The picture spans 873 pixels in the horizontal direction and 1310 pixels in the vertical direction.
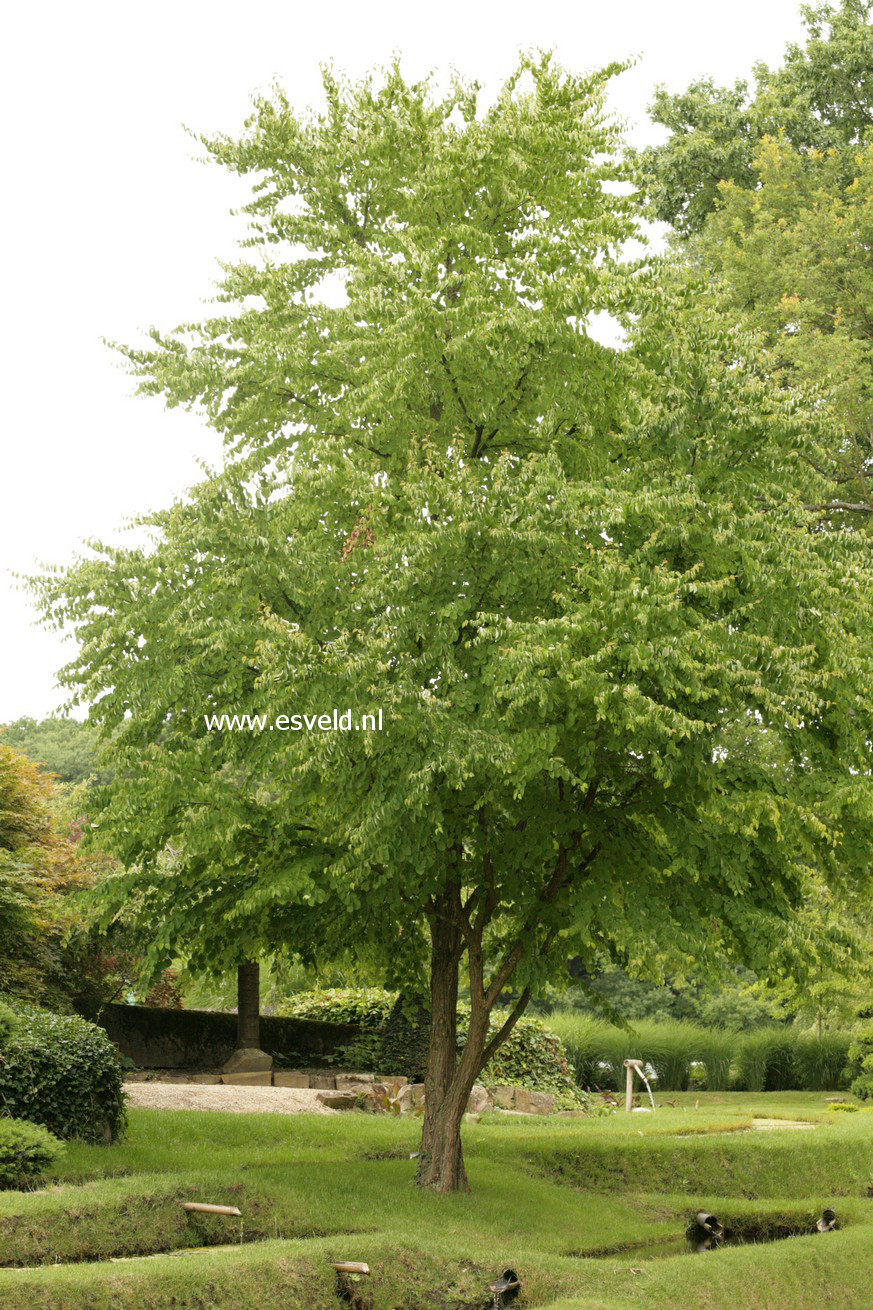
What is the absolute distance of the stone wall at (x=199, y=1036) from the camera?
74.1 feet

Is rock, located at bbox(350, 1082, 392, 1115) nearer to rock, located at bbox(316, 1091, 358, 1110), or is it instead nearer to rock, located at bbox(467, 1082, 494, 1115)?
rock, located at bbox(316, 1091, 358, 1110)

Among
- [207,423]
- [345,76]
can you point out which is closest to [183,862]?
[207,423]

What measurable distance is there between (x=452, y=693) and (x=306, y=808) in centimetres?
318

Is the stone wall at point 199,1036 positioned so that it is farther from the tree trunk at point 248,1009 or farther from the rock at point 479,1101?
the rock at point 479,1101

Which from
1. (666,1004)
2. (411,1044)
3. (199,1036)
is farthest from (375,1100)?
(666,1004)

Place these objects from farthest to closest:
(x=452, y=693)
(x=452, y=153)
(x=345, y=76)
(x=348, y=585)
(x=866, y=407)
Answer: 1. (x=866, y=407)
2. (x=345, y=76)
3. (x=452, y=153)
4. (x=348, y=585)
5. (x=452, y=693)

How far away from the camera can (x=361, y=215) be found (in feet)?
50.9

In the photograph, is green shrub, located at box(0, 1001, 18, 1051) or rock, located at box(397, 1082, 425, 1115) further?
rock, located at box(397, 1082, 425, 1115)

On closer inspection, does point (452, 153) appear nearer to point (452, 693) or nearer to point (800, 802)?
point (452, 693)

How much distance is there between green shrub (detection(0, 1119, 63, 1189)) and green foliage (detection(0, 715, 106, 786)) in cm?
4846

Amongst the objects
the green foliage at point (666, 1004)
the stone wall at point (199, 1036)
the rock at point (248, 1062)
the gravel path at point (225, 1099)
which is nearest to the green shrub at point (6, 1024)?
the gravel path at point (225, 1099)

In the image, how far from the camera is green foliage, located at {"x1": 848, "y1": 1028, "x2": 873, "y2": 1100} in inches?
1072

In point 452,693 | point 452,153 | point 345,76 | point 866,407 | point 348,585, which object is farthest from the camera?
point 866,407

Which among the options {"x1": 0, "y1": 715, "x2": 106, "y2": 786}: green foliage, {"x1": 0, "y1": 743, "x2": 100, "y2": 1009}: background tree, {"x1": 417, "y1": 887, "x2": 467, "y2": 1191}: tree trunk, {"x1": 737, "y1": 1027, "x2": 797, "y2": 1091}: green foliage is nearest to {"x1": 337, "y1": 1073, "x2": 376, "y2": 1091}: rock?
{"x1": 0, "y1": 743, "x2": 100, "y2": 1009}: background tree
